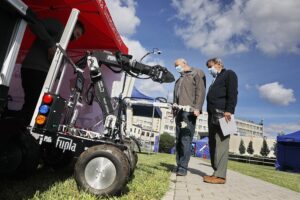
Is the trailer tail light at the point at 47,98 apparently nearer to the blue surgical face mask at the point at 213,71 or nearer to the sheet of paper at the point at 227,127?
the sheet of paper at the point at 227,127

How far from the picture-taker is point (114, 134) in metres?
4.14

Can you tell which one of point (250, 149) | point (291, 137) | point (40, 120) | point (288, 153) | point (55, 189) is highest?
point (250, 149)

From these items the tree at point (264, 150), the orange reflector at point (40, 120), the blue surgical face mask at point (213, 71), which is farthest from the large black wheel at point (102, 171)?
the tree at point (264, 150)

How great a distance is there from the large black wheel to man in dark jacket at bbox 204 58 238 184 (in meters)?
2.55

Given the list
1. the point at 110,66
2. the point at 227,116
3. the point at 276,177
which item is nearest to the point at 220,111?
the point at 227,116

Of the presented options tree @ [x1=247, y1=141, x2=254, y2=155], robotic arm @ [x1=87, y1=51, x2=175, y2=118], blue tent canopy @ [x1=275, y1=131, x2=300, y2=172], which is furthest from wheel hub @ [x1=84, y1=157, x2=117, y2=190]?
tree @ [x1=247, y1=141, x2=254, y2=155]

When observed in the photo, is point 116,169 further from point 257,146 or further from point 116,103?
point 257,146

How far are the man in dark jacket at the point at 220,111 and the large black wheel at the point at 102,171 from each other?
8.38 feet

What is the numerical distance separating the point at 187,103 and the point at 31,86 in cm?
262

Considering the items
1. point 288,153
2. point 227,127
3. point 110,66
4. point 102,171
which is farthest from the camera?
point 288,153

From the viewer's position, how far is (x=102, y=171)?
3201mm

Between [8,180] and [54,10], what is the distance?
10.7 ft

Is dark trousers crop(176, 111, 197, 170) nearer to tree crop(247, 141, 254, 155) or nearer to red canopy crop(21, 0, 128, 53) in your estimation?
red canopy crop(21, 0, 128, 53)

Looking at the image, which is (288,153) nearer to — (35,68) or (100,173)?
(35,68)
